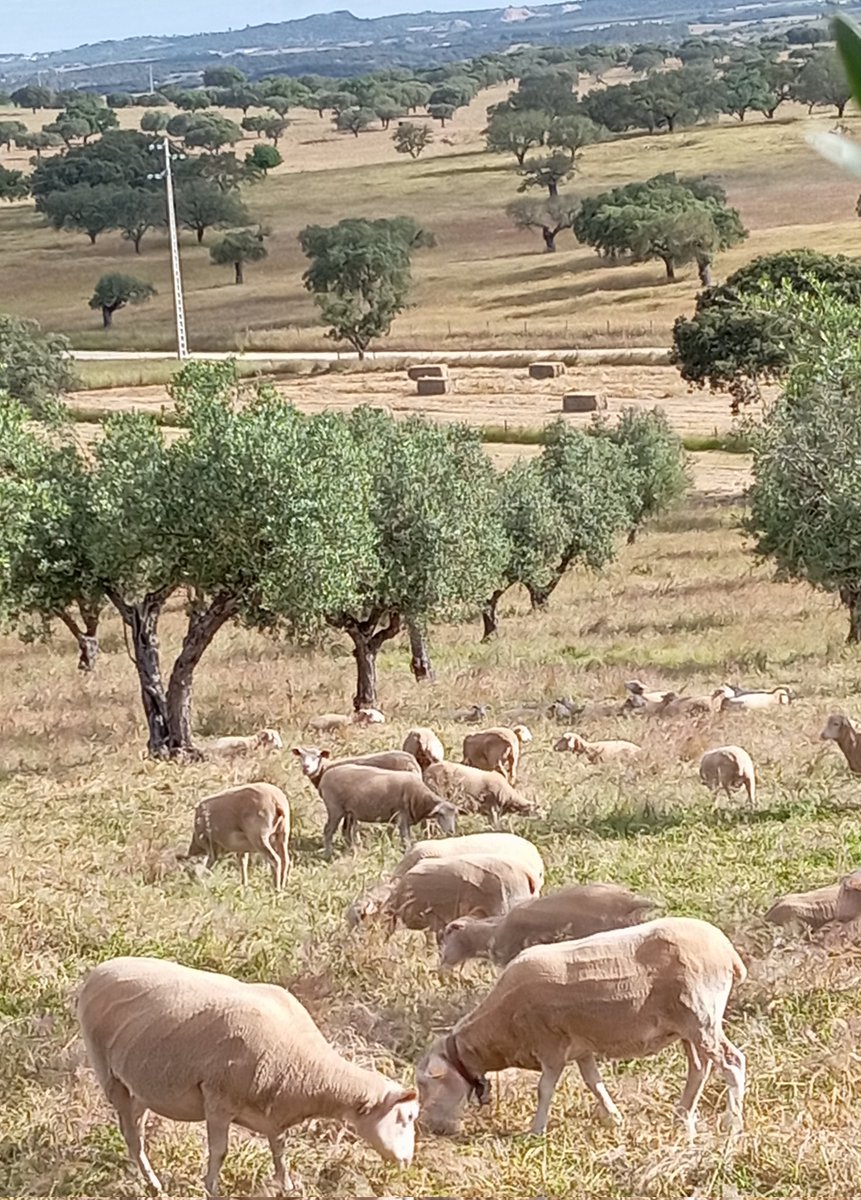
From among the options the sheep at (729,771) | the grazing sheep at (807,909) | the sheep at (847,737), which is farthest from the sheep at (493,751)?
the grazing sheep at (807,909)

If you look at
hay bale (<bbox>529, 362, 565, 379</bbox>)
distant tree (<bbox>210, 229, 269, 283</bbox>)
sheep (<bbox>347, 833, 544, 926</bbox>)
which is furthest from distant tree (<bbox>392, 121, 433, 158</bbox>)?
sheep (<bbox>347, 833, 544, 926</bbox>)

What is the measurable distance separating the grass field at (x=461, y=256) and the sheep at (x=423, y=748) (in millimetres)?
62663

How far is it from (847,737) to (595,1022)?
835cm

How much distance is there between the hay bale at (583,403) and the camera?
194ft

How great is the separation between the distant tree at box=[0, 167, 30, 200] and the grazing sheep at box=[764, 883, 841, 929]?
130 meters

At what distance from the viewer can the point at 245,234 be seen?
105812 mm

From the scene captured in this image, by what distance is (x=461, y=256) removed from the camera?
10188cm

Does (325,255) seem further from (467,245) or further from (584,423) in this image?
(584,423)

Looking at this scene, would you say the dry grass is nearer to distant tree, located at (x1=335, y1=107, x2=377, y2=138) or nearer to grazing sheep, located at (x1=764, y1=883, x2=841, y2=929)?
grazing sheep, located at (x1=764, y1=883, x2=841, y2=929)

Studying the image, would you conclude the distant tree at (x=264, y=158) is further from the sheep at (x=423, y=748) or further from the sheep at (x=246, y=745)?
the sheep at (x=423, y=748)

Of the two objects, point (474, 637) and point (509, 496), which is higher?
point (509, 496)

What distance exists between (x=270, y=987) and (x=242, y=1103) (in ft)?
2.31

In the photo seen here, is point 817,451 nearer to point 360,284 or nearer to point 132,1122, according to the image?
point 132,1122

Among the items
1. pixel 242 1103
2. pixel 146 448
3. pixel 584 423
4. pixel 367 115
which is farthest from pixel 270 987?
pixel 367 115
